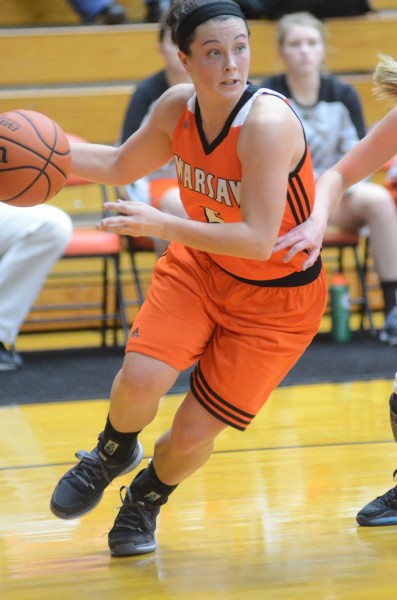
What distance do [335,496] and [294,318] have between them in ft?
2.48

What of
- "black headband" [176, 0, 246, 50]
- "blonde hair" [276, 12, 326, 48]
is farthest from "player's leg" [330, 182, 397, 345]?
"black headband" [176, 0, 246, 50]

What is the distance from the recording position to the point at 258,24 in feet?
22.7

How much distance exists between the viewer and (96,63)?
22.6ft

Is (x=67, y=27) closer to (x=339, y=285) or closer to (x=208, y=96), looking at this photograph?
(x=339, y=285)

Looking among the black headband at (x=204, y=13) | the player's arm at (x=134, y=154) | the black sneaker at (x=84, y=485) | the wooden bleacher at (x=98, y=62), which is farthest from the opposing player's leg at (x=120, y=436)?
the wooden bleacher at (x=98, y=62)

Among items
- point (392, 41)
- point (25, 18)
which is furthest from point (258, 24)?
point (25, 18)

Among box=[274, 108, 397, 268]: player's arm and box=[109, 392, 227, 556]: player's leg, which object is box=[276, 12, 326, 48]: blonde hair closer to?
box=[274, 108, 397, 268]: player's arm

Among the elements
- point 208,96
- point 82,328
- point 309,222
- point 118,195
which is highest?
point 208,96

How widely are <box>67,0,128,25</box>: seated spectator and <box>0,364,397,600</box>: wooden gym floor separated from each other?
3656 mm

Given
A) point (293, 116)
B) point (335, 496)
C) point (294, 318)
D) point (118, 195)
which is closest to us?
point (293, 116)

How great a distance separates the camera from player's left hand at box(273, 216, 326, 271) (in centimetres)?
259

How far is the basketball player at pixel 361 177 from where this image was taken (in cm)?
262

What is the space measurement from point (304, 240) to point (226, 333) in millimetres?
348

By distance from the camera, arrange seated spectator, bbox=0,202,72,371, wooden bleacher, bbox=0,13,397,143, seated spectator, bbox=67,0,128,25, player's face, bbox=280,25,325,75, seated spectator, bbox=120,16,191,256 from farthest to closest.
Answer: seated spectator, bbox=67,0,128,25 < wooden bleacher, bbox=0,13,397,143 < player's face, bbox=280,25,325,75 < seated spectator, bbox=120,16,191,256 < seated spectator, bbox=0,202,72,371
